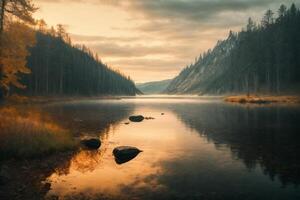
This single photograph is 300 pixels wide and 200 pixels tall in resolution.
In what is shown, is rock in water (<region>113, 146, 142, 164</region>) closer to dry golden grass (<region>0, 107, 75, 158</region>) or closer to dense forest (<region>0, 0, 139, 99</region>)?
dry golden grass (<region>0, 107, 75, 158</region>)

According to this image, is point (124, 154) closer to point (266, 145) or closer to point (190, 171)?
point (190, 171)

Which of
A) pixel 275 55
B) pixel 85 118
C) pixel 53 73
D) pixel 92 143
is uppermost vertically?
pixel 275 55

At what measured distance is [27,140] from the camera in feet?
63.4

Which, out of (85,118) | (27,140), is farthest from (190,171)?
(85,118)

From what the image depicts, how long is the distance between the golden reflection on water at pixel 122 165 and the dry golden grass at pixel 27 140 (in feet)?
5.82

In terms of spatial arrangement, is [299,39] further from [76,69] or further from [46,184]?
[46,184]

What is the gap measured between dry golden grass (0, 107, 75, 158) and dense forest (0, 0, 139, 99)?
23.9 ft

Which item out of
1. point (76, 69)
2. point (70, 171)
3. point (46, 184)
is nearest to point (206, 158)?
point (70, 171)

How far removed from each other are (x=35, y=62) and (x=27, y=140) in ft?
306

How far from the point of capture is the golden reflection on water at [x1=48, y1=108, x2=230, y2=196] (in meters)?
14.3

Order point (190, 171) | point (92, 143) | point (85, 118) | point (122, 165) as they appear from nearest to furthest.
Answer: point (190, 171) < point (122, 165) < point (92, 143) < point (85, 118)

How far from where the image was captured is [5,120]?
69.5ft

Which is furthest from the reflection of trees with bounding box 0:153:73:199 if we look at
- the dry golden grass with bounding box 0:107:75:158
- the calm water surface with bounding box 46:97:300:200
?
the dry golden grass with bounding box 0:107:75:158

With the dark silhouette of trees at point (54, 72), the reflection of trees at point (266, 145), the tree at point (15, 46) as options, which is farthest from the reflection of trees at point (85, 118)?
the dark silhouette of trees at point (54, 72)
